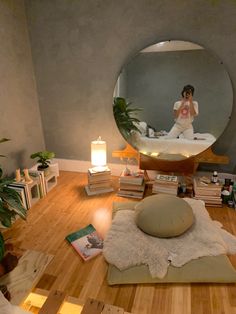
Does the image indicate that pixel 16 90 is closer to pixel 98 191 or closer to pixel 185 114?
pixel 98 191

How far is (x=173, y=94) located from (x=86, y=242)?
1.48 m

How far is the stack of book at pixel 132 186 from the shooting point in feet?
6.98

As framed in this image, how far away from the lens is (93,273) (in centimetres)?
133

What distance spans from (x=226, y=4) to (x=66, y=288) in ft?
7.66

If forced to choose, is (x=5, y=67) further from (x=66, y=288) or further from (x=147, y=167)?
(x=66, y=288)

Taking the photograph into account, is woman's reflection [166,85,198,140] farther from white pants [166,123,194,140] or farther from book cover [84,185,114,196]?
book cover [84,185,114,196]

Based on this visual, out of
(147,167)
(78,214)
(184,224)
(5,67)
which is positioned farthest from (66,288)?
(5,67)

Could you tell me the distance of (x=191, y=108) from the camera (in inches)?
79.3

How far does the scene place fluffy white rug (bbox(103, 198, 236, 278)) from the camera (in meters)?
1.34

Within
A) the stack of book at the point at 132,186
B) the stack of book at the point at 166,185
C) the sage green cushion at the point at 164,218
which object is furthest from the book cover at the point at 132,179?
the sage green cushion at the point at 164,218

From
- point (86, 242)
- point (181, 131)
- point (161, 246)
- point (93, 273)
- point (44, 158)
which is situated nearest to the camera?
point (93, 273)

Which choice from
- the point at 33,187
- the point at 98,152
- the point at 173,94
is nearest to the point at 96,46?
the point at 173,94

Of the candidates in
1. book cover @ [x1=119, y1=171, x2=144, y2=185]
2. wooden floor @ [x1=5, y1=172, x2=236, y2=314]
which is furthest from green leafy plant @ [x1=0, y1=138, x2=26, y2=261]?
book cover @ [x1=119, y1=171, x2=144, y2=185]

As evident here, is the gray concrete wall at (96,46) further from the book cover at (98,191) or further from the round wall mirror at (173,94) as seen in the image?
the book cover at (98,191)
